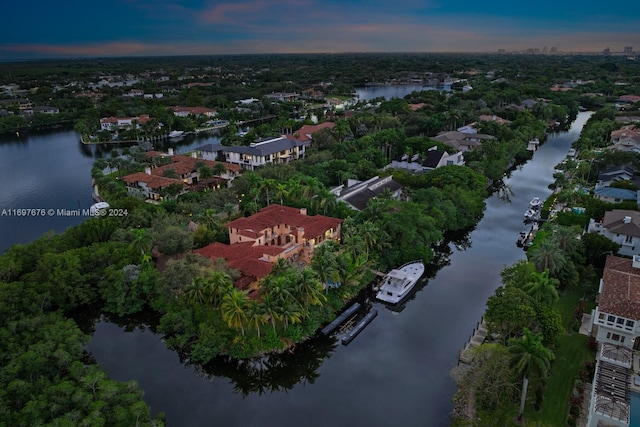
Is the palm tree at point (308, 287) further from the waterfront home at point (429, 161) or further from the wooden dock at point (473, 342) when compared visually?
the waterfront home at point (429, 161)

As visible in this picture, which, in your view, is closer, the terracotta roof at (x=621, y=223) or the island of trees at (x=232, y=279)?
the island of trees at (x=232, y=279)

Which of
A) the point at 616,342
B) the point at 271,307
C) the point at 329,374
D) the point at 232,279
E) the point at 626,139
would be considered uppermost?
the point at 626,139

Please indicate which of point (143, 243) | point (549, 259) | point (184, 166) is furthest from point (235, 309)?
point (184, 166)

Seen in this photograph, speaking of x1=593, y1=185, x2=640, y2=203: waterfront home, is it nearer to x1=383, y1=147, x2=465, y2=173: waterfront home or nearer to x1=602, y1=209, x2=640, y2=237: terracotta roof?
x1=602, y1=209, x2=640, y2=237: terracotta roof

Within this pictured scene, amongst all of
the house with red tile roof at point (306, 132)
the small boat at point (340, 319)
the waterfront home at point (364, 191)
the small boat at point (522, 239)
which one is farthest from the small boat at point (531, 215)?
the house with red tile roof at point (306, 132)

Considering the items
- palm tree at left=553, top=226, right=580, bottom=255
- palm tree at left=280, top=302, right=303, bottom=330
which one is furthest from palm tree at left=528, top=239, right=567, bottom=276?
palm tree at left=280, top=302, right=303, bottom=330

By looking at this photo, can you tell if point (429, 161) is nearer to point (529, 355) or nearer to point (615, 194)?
point (615, 194)
